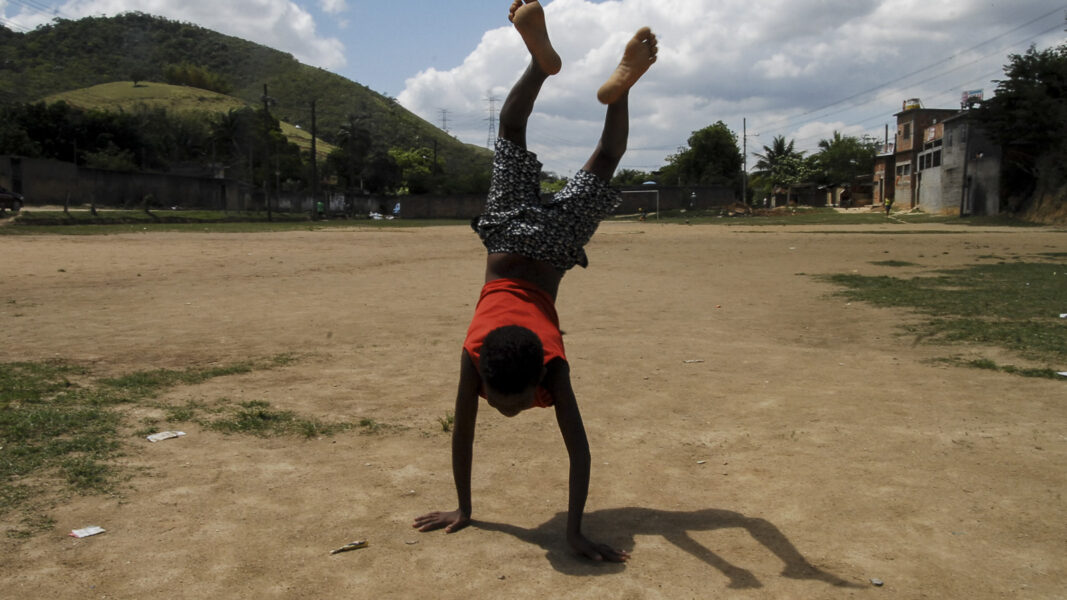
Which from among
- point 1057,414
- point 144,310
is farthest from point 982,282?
point 144,310

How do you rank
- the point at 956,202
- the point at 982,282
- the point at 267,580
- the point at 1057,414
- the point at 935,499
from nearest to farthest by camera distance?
1. the point at 267,580
2. the point at 935,499
3. the point at 1057,414
4. the point at 982,282
5. the point at 956,202

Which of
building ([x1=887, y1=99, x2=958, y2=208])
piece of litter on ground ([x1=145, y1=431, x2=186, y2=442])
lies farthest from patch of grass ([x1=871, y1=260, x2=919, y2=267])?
building ([x1=887, y1=99, x2=958, y2=208])

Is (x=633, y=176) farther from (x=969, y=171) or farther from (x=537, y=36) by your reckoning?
(x=537, y=36)

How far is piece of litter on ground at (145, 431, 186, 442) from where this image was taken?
4.73m

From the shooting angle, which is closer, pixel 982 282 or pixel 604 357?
pixel 604 357

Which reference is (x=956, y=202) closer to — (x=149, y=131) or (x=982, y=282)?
(x=982, y=282)

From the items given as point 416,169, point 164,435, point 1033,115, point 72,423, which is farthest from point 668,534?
point 416,169

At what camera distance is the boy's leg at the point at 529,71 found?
13.1ft

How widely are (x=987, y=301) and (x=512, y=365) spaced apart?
10.3 m

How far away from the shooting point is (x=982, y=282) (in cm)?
1351

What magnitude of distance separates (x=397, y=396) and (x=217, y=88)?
130732 millimetres

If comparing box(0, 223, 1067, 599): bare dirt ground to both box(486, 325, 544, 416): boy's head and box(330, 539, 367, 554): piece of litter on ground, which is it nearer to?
box(330, 539, 367, 554): piece of litter on ground

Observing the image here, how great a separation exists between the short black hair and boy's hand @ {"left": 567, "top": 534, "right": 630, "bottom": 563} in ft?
2.42

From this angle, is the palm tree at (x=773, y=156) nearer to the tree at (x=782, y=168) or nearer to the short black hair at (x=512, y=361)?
the tree at (x=782, y=168)
